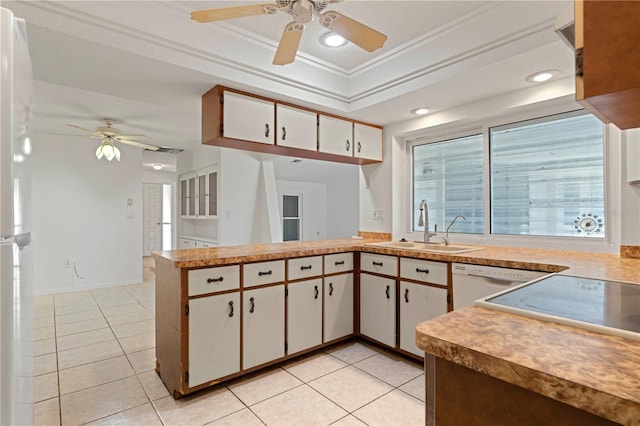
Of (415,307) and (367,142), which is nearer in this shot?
(415,307)

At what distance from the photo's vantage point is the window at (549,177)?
2365mm

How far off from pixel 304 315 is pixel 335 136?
1.64 m

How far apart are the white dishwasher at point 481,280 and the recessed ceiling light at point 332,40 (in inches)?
70.5

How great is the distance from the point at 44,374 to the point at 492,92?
396 cm

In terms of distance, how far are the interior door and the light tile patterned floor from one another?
6.01 metres


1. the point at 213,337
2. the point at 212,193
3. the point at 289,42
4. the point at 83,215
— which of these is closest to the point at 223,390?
the point at 213,337

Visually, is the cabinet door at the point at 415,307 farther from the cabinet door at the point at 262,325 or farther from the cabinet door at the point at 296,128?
the cabinet door at the point at 296,128

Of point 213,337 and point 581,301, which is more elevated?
point 581,301

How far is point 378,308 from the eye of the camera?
2.78m

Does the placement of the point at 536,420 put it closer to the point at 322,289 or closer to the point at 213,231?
the point at 322,289

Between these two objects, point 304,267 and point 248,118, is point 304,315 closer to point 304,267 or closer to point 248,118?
point 304,267

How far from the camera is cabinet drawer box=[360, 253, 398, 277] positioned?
2664mm

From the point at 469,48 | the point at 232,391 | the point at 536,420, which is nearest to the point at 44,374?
the point at 232,391

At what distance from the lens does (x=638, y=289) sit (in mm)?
1184
